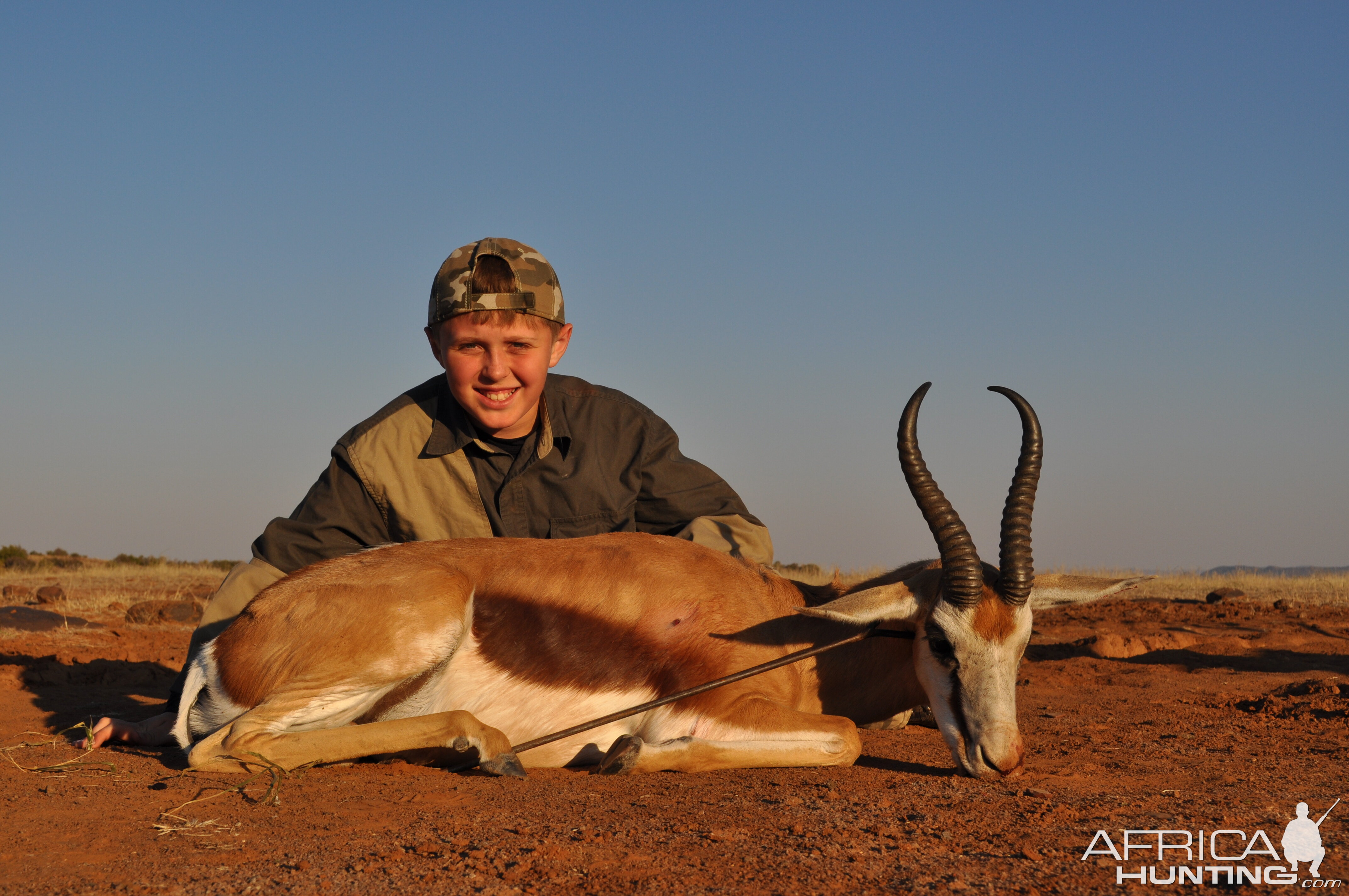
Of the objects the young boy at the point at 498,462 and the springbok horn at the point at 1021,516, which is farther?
the young boy at the point at 498,462

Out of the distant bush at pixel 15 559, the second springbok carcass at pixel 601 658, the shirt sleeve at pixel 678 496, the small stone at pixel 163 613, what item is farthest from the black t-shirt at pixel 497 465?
the distant bush at pixel 15 559

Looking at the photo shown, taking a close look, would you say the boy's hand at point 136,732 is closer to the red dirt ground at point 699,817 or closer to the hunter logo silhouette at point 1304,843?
the red dirt ground at point 699,817

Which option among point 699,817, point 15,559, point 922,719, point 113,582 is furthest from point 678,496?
point 15,559

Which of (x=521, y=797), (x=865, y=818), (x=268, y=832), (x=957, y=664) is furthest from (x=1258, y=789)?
(x=268, y=832)

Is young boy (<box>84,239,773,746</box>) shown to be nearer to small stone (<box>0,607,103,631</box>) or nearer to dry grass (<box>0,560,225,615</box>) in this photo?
small stone (<box>0,607,103,631</box>)

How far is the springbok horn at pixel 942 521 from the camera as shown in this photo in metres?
4.74

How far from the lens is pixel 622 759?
4.51 meters

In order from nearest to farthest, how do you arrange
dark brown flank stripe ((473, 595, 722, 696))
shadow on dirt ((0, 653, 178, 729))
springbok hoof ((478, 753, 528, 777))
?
springbok hoof ((478, 753, 528, 777)), dark brown flank stripe ((473, 595, 722, 696)), shadow on dirt ((0, 653, 178, 729))

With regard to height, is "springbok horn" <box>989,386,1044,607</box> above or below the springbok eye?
above

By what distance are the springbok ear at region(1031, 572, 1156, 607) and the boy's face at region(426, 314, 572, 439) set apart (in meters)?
3.20

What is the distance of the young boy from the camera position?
6258 mm

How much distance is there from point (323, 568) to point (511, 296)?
209 centimetres

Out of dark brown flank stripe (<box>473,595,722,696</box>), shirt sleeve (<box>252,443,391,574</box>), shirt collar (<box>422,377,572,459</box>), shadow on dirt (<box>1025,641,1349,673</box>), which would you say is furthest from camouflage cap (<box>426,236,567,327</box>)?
shadow on dirt (<box>1025,641,1349,673</box>)

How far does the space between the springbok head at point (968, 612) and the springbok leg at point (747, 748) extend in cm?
50
